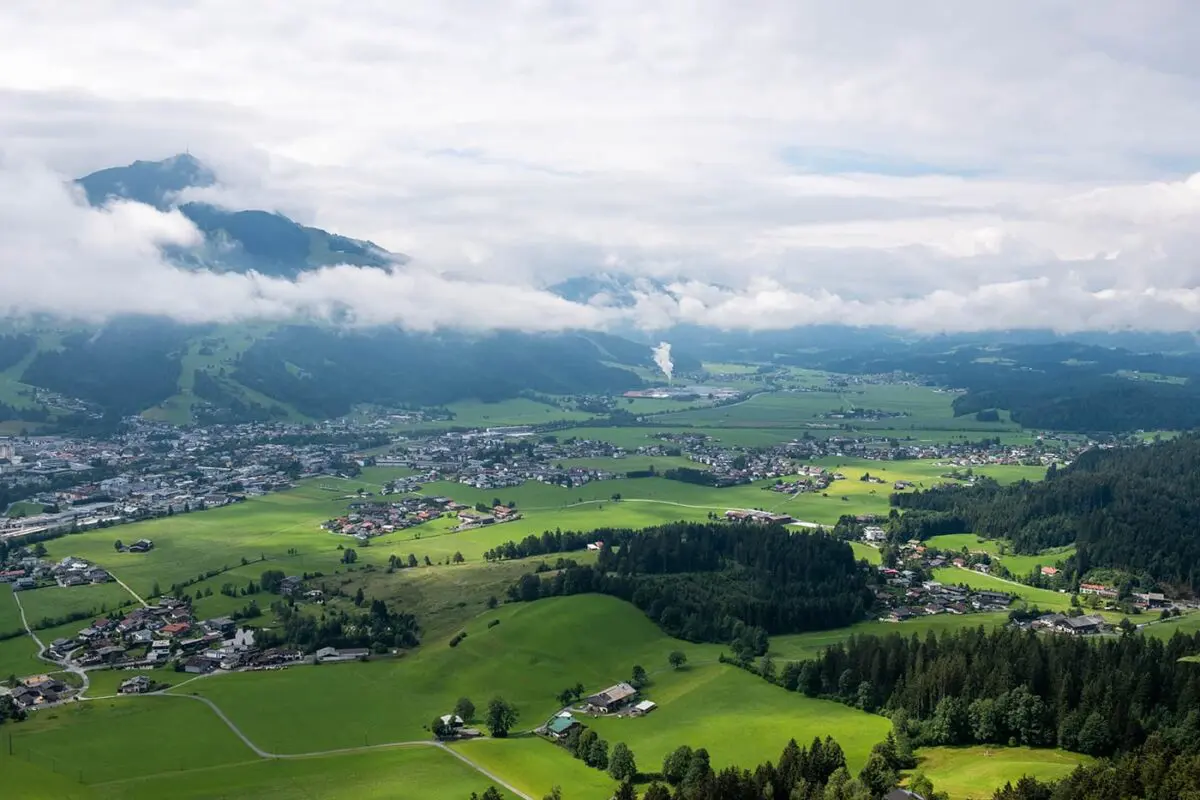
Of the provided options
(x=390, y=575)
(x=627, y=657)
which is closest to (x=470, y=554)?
(x=390, y=575)

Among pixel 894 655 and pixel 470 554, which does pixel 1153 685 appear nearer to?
pixel 894 655

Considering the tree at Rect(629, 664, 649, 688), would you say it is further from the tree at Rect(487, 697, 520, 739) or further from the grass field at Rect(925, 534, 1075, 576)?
the grass field at Rect(925, 534, 1075, 576)

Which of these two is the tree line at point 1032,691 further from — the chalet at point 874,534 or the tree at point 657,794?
the chalet at point 874,534

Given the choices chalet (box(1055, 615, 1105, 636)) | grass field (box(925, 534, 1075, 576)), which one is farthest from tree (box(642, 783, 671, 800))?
grass field (box(925, 534, 1075, 576))

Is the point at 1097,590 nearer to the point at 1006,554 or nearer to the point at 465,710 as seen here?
the point at 1006,554

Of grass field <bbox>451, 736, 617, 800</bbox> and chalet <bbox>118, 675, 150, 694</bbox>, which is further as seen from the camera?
chalet <bbox>118, 675, 150, 694</bbox>
